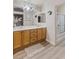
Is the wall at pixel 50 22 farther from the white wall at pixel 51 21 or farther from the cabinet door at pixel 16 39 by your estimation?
the cabinet door at pixel 16 39

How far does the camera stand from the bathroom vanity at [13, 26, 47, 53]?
13.5 ft

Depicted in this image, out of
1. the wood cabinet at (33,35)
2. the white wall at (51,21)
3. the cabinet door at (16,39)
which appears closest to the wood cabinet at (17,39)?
the cabinet door at (16,39)

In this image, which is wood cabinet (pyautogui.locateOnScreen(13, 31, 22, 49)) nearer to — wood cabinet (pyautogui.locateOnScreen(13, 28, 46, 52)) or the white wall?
wood cabinet (pyautogui.locateOnScreen(13, 28, 46, 52))

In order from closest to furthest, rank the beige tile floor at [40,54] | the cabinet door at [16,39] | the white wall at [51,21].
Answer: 1. the beige tile floor at [40,54]
2. the cabinet door at [16,39]
3. the white wall at [51,21]

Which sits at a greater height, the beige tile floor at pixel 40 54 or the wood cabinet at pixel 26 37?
the wood cabinet at pixel 26 37

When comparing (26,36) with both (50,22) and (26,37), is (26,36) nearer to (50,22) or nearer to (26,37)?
(26,37)

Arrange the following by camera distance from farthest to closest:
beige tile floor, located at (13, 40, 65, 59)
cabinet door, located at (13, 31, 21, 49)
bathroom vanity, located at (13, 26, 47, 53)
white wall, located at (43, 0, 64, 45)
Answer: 1. white wall, located at (43, 0, 64, 45)
2. bathroom vanity, located at (13, 26, 47, 53)
3. cabinet door, located at (13, 31, 21, 49)
4. beige tile floor, located at (13, 40, 65, 59)

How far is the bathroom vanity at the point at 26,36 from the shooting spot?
411cm

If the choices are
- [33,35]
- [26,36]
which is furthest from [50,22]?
[26,36]

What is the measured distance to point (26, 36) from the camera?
4715 millimetres

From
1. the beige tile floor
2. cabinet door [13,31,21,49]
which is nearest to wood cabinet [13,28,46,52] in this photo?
cabinet door [13,31,21,49]

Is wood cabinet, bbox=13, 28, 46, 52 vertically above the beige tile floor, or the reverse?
wood cabinet, bbox=13, 28, 46, 52

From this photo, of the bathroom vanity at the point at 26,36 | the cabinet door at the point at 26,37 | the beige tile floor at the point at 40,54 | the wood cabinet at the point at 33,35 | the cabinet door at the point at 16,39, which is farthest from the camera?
the wood cabinet at the point at 33,35
